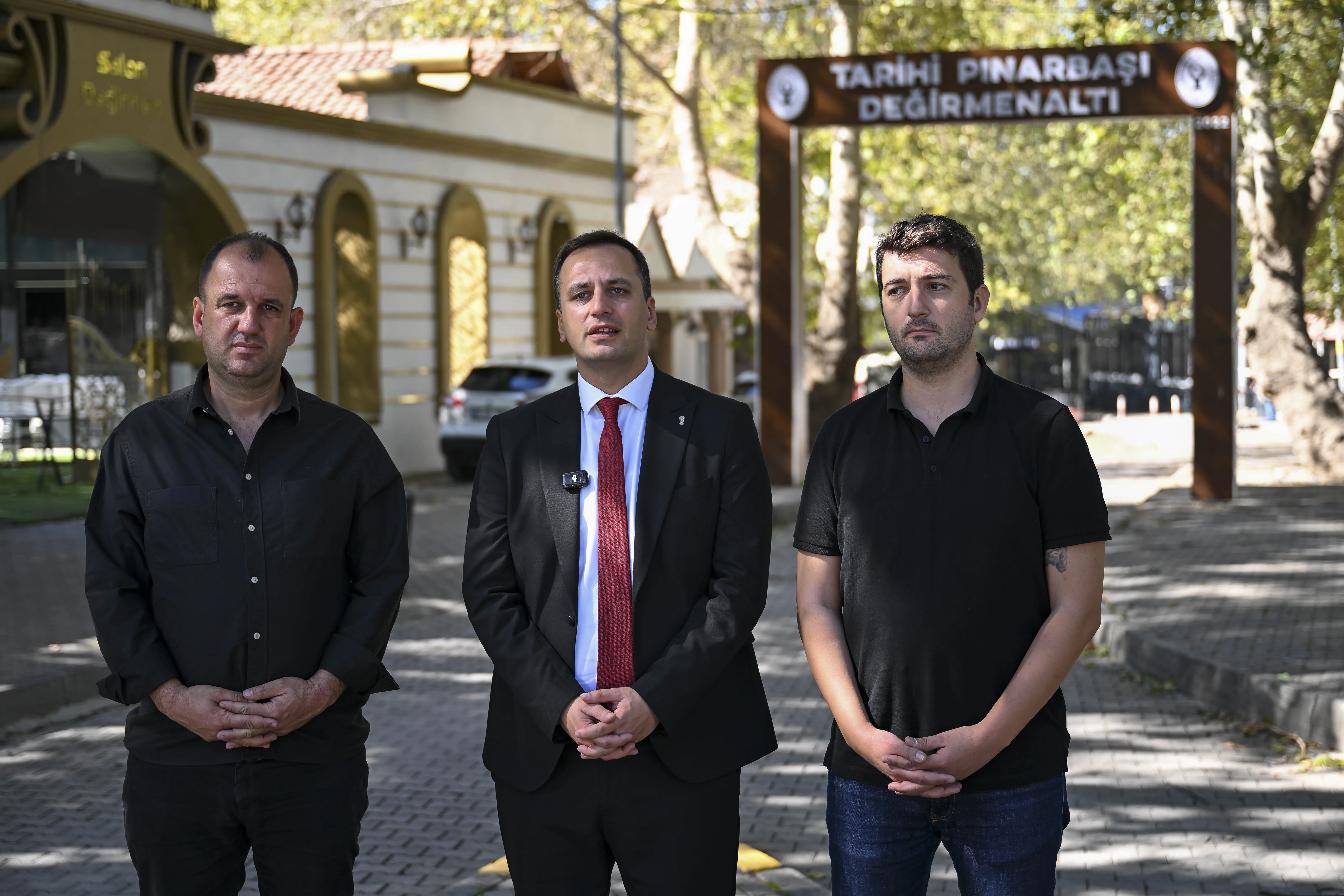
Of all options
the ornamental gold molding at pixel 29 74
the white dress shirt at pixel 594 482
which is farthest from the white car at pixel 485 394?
the white dress shirt at pixel 594 482

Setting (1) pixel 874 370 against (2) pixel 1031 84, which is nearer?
(2) pixel 1031 84

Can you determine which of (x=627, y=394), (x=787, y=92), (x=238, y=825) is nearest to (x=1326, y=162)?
(x=787, y=92)

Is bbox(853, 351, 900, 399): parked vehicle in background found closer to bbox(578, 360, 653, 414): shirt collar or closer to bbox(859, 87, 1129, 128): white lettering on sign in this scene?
bbox(859, 87, 1129, 128): white lettering on sign

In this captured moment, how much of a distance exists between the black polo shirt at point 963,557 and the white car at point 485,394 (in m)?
17.7

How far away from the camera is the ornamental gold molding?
540 inches

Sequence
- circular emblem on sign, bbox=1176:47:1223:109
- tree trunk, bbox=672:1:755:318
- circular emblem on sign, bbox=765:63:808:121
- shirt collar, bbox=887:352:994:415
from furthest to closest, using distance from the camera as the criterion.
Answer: tree trunk, bbox=672:1:755:318 < circular emblem on sign, bbox=765:63:808:121 < circular emblem on sign, bbox=1176:47:1223:109 < shirt collar, bbox=887:352:994:415

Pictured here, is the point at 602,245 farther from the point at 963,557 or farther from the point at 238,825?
the point at 238,825

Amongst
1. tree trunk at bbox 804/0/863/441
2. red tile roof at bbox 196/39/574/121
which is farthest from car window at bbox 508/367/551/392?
red tile roof at bbox 196/39/574/121

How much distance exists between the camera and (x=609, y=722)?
3268 millimetres

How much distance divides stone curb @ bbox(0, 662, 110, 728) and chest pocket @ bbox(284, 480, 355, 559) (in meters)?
4.92

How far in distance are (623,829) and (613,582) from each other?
21.4 inches

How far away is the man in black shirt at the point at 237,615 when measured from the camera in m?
A: 3.41

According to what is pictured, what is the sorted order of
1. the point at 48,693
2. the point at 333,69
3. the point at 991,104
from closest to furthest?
the point at 48,693, the point at 991,104, the point at 333,69

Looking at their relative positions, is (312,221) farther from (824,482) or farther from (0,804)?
(824,482)
